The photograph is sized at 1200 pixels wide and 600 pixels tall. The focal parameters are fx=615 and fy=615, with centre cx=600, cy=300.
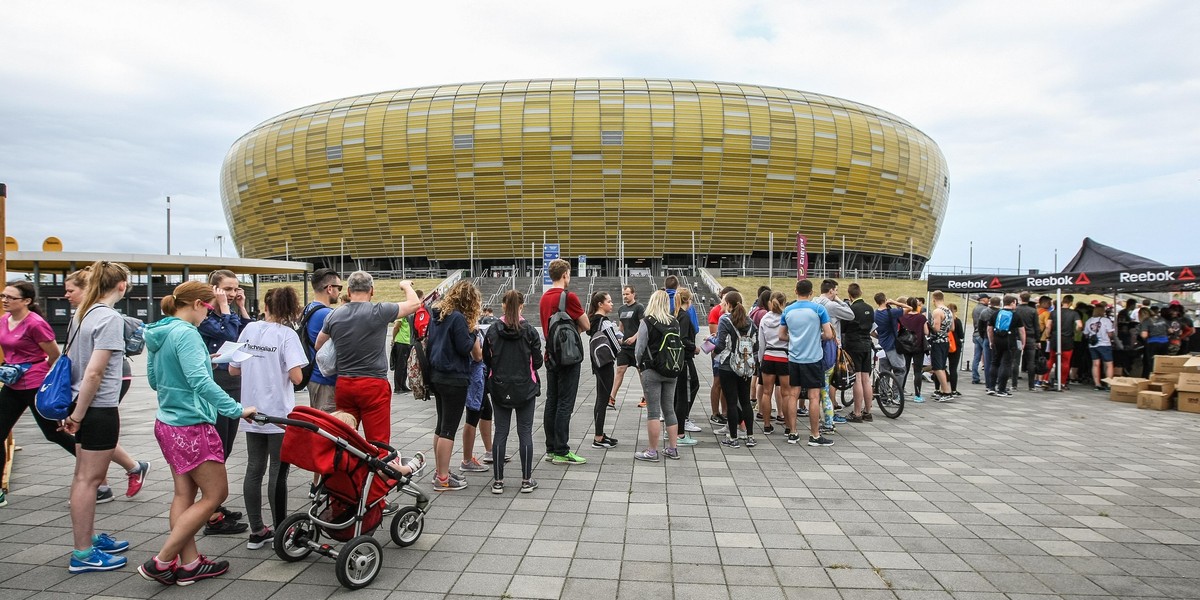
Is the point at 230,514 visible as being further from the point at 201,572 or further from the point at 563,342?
the point at 563,342

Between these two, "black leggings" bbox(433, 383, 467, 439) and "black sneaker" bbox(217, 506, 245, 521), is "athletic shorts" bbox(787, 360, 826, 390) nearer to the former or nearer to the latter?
"black leggings" bbox(433, 383, 467, 439)

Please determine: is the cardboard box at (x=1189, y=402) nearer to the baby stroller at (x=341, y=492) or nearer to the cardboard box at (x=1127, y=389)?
the cardboard box at (x=1127, y=389)

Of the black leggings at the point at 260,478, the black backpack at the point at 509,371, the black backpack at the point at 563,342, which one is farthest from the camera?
the black backpack at the point at 563,342

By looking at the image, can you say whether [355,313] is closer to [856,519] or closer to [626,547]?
[626,547]

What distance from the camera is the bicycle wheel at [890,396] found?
8938 mm

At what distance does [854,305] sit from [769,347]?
2.11m

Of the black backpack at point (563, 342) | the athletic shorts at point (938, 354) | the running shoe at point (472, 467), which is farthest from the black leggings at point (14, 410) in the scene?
the athletic shorts at point (938, 354)

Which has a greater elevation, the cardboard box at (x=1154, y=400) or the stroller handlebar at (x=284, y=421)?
the stroller handlebar at (x=284, y=421)

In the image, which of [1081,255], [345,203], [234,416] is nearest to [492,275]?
[345,203]

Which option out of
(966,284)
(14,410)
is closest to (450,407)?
(14,410)

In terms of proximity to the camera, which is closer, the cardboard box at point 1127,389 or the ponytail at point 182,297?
the ponytail at point 182,297

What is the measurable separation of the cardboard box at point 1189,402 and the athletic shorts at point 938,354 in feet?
11.2

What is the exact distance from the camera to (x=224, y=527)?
4.19 meters

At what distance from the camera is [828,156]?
48969 mm
